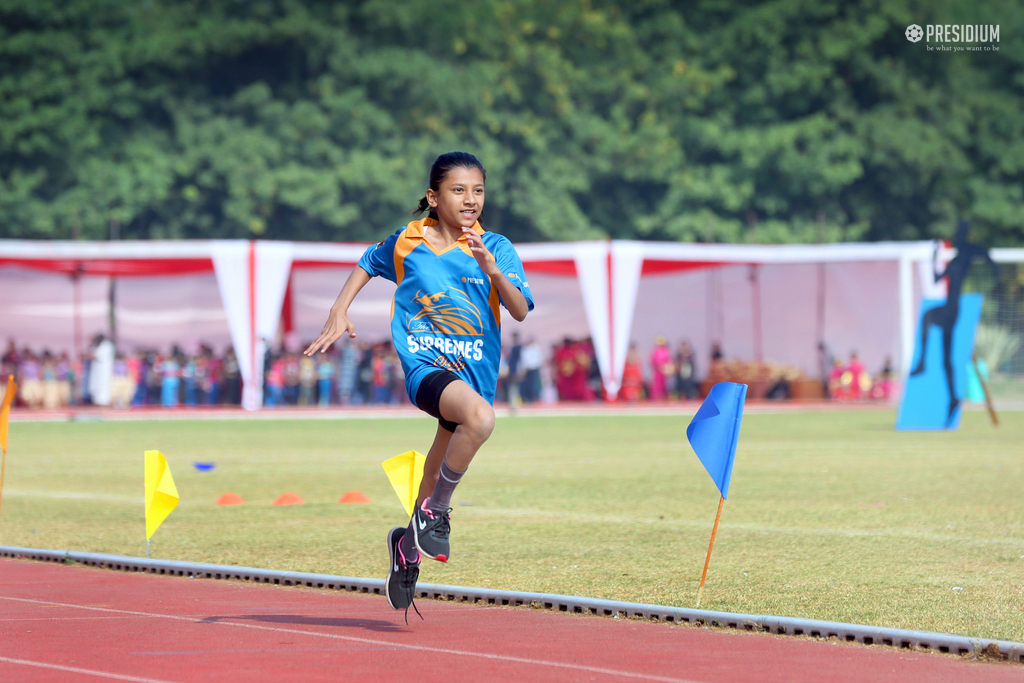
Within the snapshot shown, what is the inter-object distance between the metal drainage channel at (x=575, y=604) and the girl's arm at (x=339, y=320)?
158 centimetres

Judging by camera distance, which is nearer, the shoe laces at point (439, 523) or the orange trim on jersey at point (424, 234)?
the shoe laces at point (439, 523)

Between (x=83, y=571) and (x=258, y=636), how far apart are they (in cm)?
257

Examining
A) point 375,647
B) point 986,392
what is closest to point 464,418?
point 375,647

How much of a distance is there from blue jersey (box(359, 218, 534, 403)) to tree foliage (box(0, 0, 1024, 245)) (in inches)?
1493

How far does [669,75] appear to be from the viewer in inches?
1825

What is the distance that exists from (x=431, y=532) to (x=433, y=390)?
1.98 ft

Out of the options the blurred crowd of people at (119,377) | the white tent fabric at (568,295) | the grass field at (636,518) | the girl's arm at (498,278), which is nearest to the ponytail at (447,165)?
the girl's arm at (498,278)

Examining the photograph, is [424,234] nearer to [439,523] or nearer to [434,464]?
[434,464]

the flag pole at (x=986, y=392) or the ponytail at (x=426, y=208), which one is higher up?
the ponytail at (x=426, y=208)

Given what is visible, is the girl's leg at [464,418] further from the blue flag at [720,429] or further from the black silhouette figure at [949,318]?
the black silhouette figure at [949,318]

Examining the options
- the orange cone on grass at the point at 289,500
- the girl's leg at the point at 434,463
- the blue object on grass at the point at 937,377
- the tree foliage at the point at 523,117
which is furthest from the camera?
the tree foliage at the point at 523,117

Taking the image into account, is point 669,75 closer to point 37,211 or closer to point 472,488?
point 37,211

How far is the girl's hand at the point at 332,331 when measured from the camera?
5730mm

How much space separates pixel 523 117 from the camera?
45.9 m
